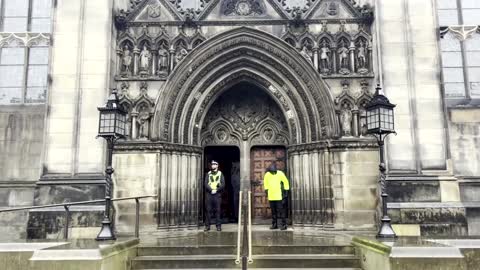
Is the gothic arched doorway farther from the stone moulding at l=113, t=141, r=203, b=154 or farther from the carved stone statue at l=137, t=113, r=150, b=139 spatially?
the carved stone statue at l=137, t=113, r=150, b=139

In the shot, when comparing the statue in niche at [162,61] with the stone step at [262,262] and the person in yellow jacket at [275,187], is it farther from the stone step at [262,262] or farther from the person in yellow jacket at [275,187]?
the stone step at [262,262]

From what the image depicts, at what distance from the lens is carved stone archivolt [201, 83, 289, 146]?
14.0m

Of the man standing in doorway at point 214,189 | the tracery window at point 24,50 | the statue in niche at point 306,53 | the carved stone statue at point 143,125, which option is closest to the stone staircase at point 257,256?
the man standing in doorway at point 214,189

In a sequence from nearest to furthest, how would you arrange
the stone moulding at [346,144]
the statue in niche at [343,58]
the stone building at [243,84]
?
the stone building at [243,84], the stone moulding at [346,144], the statue in niche at [343,58]

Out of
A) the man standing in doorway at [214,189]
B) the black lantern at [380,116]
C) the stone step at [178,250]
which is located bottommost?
the stone step at [178,250]

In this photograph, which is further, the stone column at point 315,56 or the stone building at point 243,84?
the stone column at point 315,56

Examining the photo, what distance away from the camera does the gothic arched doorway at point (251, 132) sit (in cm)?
1399

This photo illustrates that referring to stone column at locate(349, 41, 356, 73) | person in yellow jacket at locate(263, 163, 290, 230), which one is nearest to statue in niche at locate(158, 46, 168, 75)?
person in yellow jacket at locate(263, 163, 290, 230)

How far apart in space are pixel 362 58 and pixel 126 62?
6.83m

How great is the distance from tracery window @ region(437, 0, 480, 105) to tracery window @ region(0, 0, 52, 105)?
12.3m

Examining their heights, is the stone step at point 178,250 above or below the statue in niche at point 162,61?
below

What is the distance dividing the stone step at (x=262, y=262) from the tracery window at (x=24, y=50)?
7432 mm

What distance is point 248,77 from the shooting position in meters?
13.3

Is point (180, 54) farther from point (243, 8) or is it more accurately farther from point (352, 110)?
point (352, 110)
